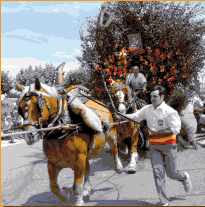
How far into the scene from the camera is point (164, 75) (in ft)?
20.4

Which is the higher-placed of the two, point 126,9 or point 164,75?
point 126,9

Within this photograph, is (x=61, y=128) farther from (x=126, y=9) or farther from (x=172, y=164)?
(x=126, y=9)

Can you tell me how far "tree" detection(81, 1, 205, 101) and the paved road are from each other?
8.01 feet

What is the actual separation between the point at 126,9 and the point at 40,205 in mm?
5511

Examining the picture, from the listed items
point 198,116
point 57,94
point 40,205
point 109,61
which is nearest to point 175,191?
Result: point 40,205

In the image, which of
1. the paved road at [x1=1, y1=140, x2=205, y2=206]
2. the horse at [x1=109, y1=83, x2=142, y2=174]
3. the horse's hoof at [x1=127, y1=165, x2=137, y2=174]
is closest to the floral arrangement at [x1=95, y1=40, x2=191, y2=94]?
the horse at [x1=109, y1=83, x2=142, y2=174]

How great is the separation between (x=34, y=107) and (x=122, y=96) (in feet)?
9.92

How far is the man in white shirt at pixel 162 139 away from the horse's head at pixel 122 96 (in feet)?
5.35

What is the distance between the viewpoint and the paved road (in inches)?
140

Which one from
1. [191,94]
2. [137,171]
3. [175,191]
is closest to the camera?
[175,191]

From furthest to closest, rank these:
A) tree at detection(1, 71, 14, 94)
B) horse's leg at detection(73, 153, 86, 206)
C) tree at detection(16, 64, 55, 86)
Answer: tree at detection(1, 71, 14, 94) → tree at detection(16, 64, 55, 86) → horse's leg at detection(73, 153, 86, 206)

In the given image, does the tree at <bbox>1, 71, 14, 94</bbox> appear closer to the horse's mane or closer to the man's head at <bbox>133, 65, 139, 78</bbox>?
Answer: the man's head at <bbox>133, 65, 139, 78</bbox>

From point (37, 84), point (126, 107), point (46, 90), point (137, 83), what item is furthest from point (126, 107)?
point (37, 84)

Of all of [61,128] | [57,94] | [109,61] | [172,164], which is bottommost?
[172,164]
